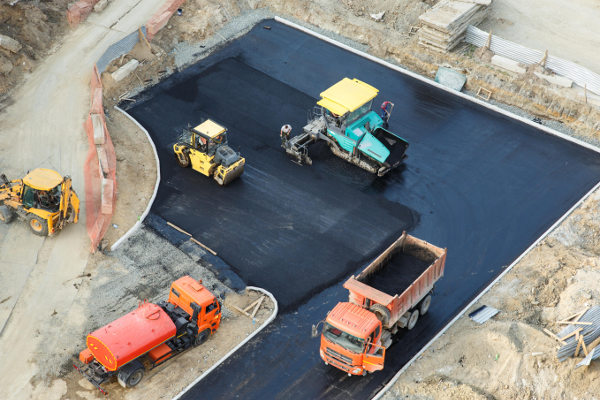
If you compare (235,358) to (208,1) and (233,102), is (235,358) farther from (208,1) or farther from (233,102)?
(208,1)

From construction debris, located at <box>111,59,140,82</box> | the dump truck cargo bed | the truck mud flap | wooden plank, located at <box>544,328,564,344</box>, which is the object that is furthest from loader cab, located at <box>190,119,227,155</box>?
wooden plank, located at <box>544,328,564,344</box>

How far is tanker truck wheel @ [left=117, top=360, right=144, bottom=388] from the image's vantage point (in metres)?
20.8

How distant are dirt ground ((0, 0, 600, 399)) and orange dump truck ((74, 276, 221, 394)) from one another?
549mm

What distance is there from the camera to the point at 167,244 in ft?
86.4

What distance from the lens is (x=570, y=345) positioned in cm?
2091

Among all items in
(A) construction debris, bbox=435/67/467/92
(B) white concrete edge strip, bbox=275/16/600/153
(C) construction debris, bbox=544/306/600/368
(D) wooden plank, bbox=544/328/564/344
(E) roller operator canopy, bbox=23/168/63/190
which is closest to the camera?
(C) construction debris, bbox=544/306/600/368

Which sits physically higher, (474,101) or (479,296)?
(474,101)

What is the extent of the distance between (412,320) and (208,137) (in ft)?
37.2

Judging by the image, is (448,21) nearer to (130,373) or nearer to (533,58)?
(533,58)

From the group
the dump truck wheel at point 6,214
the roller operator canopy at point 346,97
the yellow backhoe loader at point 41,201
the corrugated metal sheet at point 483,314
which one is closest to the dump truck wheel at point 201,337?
the yellow backhoe loader at point 41,201

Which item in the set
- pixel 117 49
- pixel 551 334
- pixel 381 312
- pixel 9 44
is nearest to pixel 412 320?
pixel 381 312

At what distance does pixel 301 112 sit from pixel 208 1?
35.6 ft

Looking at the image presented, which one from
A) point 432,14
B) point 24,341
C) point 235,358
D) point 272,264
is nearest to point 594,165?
point 432,14

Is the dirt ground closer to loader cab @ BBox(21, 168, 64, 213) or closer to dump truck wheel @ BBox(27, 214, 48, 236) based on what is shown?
dump truck wheel @ BBox(27, 214, 48, 236)
